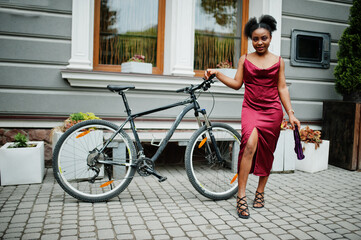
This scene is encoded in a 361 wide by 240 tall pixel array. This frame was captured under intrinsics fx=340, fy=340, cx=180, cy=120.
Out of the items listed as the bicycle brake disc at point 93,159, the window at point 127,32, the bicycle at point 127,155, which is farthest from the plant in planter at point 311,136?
the bicycle brake disc at point 93,159

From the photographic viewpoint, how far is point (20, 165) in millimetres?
4219

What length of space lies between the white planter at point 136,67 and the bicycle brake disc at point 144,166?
2.01m

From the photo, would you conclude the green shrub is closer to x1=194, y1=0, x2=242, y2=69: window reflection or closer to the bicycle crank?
the bicycle crank

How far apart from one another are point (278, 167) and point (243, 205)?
2.17 meters

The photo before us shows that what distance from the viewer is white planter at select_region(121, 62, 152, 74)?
5.30 meters

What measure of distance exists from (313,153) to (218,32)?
8.76ft

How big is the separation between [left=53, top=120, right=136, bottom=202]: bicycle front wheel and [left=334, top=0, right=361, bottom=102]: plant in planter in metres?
4.10

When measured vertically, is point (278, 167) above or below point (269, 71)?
below

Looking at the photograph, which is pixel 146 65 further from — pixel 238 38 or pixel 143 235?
pixel 143 235

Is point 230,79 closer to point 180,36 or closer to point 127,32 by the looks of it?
point 180,36

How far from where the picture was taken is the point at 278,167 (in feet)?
17.5

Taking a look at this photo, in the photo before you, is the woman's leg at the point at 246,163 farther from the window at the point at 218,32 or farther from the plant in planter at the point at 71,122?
the window at the point at 218,32

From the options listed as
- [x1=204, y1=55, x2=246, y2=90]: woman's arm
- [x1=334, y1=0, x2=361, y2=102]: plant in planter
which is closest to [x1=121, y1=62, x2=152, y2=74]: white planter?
[x1=204, y1=55, x2=246, y2=90]: woman's arm

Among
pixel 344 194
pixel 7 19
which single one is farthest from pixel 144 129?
pixel 344 194
